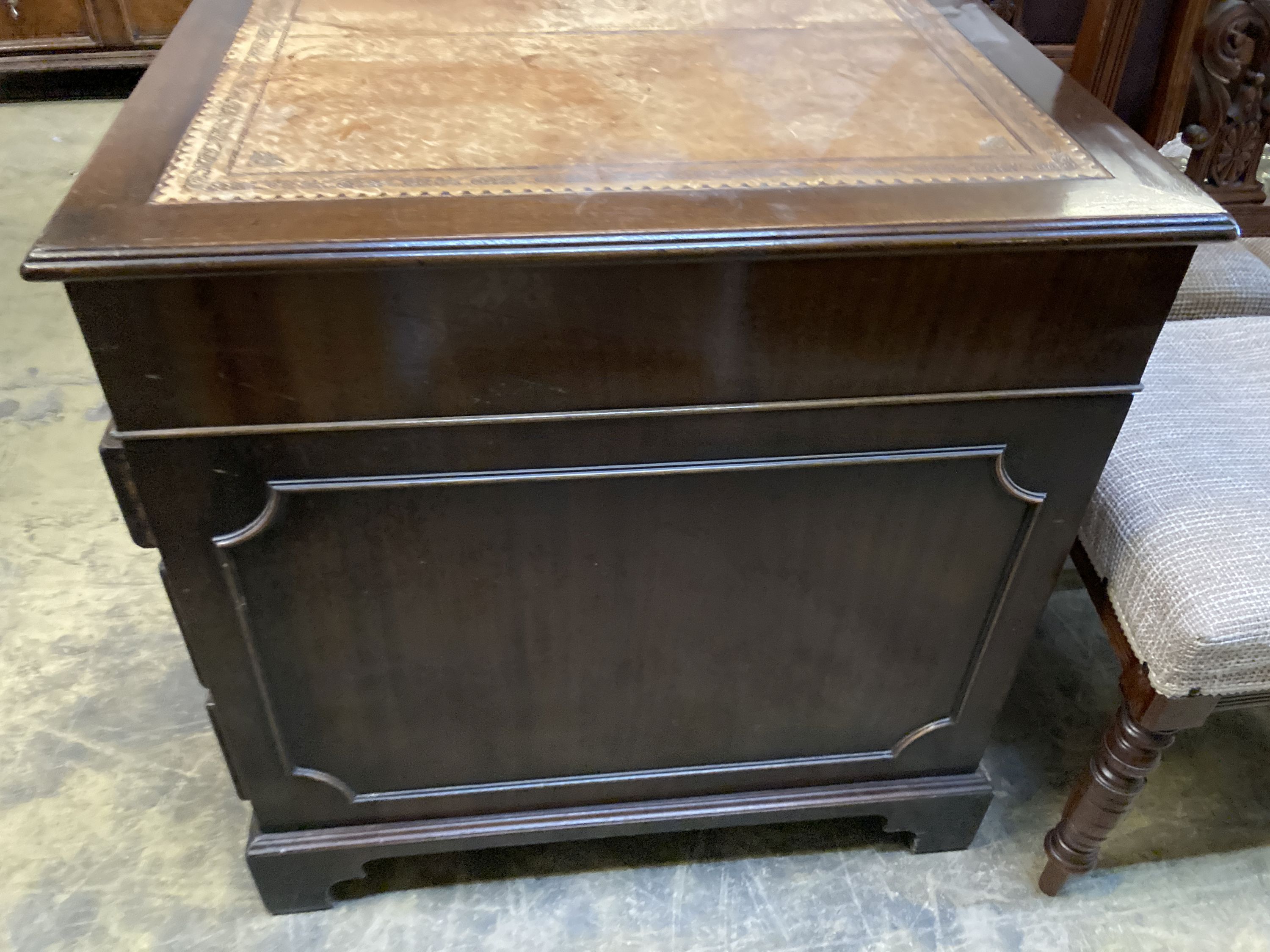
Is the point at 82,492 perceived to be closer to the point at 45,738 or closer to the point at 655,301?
the point at 45,738

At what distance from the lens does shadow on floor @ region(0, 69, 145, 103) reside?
9.57ft

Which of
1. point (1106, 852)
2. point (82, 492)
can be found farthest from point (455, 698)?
point (82, 492)

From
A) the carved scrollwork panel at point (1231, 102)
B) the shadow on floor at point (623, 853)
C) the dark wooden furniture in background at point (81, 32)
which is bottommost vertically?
the shadow on floor at point (623, 853)

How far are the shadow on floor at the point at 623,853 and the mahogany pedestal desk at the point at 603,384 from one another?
0.09 metres

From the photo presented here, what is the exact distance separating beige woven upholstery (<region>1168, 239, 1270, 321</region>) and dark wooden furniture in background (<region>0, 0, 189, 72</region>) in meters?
2.63

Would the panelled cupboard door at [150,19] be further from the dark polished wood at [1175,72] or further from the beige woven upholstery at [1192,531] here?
the beige woven upholstery at [1192,531]

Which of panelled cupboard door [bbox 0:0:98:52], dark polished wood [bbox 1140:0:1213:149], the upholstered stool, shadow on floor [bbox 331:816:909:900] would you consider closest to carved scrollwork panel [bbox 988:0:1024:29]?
dark polished wood [bbox 1140:0:1213:149]

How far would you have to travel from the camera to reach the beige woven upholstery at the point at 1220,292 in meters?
1.33

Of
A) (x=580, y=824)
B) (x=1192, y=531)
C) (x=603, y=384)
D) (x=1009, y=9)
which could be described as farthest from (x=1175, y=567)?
(x=1009, y=9)

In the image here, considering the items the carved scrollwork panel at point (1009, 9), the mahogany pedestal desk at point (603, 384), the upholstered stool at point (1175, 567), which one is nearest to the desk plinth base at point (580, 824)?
the mahogany pedestal desk at point (603, 384)

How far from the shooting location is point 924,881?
1.20 metres

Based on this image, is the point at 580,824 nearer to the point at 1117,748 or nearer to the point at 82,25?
the point at 1117,748

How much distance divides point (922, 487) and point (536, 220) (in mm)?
429

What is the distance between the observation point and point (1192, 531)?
949 mm
